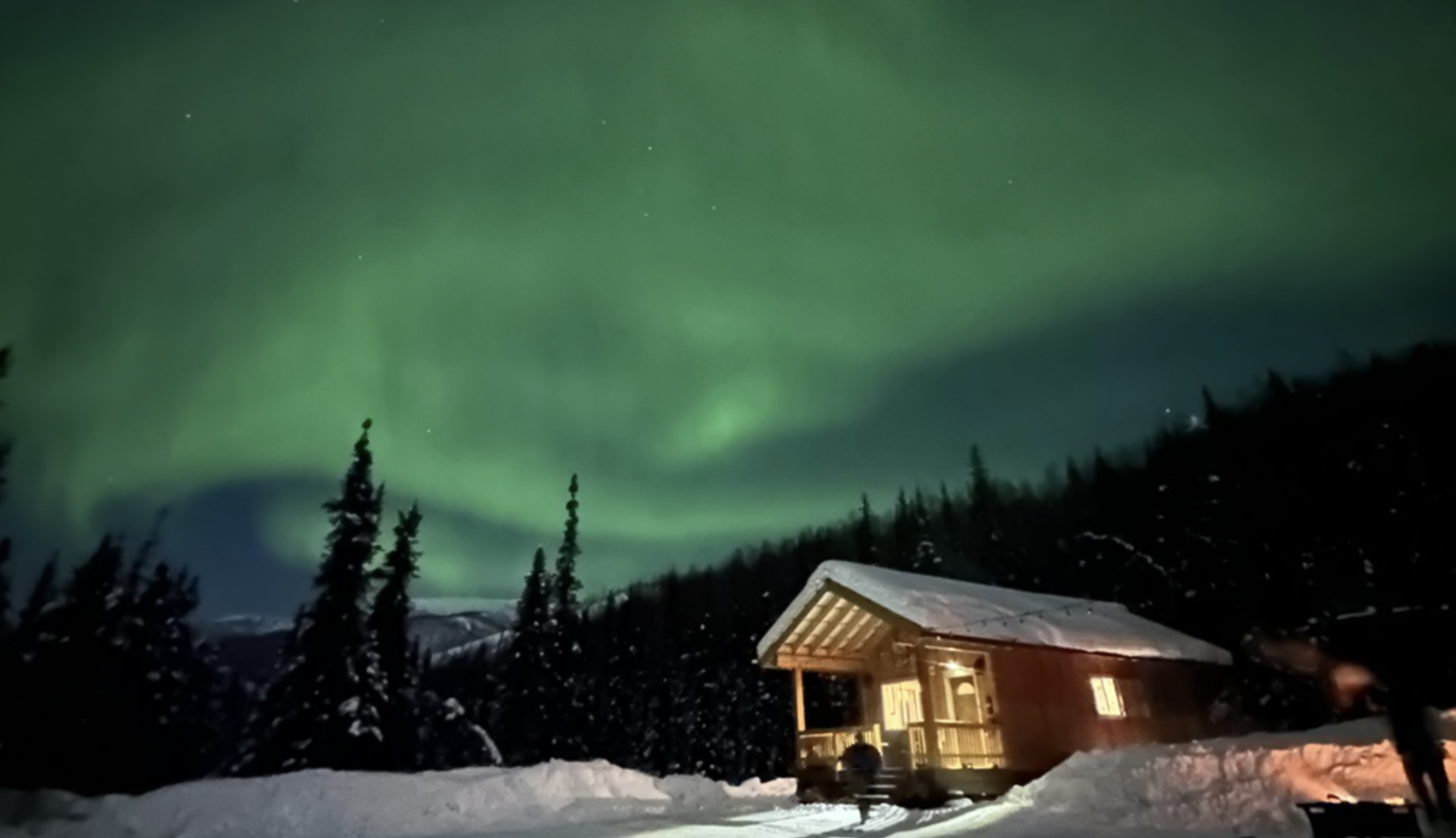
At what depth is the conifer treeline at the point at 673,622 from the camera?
34.6 metres

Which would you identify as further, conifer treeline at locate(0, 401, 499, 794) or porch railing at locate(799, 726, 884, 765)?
conifer treeline at locate(0, 401, 499, 794)

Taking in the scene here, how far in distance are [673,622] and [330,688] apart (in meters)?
→ 35.4

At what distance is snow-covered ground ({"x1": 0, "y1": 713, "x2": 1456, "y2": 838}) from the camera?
13.1 m

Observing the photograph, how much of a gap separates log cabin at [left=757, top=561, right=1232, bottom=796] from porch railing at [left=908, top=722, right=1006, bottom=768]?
0.04m

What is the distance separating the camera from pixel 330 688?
34.3 meters

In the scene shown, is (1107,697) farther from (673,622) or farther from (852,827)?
(673,622)

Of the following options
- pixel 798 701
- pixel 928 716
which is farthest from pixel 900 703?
pixel 928 716

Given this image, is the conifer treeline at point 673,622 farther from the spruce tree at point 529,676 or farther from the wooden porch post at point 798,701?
the wooden porch post at point 798,701

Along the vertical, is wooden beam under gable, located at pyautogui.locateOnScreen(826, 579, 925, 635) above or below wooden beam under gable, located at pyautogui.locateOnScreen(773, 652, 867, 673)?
above

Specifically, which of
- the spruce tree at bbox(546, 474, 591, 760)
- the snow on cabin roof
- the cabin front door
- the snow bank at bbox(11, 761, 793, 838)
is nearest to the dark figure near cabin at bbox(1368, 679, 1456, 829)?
the snow on cabin roof

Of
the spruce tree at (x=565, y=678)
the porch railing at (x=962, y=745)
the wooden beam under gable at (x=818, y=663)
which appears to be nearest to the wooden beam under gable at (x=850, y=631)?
the wooden beam under gable at (x=818, y=663)

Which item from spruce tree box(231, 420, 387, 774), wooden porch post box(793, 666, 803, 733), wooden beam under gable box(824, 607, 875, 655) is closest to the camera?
wooden porch post box(793, 666, 803, 733)

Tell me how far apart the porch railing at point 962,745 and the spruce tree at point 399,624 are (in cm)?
2712

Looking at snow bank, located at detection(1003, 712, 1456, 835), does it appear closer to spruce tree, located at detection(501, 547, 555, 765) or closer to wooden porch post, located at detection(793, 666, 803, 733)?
wooden porch post, located at detection(793, 666, 803, 733)
